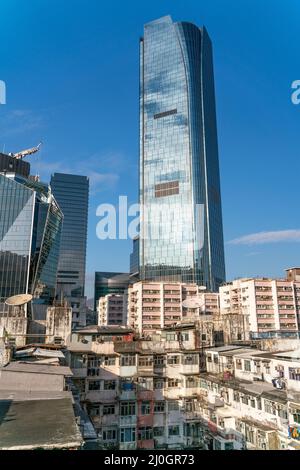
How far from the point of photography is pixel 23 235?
72000 millimetres

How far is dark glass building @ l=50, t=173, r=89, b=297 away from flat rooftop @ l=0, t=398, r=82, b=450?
493 feet

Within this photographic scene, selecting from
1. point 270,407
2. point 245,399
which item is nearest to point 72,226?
point 245,399

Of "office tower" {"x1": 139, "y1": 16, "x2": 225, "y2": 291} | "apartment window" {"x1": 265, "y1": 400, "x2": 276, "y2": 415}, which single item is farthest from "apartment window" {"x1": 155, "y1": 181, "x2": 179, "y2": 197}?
"apartment window" {"x1": 265, "y1": 400, "x2": 276, "y2": 415}

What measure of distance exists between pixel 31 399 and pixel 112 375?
16503 millimetres

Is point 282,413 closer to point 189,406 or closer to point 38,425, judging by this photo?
point 189,406

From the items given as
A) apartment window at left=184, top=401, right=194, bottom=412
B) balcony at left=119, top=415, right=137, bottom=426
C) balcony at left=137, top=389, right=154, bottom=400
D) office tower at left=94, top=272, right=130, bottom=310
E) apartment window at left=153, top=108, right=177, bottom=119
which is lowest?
balcony at left=119, top=415, right=137, bottom=426

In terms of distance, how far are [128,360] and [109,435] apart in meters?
5.52

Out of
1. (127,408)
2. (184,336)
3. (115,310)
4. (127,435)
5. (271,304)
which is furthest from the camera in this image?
(115,310)

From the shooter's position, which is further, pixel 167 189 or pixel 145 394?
pixel 167 189

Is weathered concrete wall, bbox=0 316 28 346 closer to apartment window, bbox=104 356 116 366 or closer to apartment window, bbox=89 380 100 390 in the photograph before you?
apartment window, bbox=89 380 100 390

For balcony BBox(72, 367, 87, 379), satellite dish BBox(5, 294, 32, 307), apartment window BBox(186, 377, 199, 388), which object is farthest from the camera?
satellite dish BBox(5, 294, 32, 307)

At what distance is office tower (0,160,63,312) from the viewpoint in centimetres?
6769

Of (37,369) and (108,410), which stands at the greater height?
(37,369)

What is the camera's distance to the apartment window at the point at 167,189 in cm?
10669
